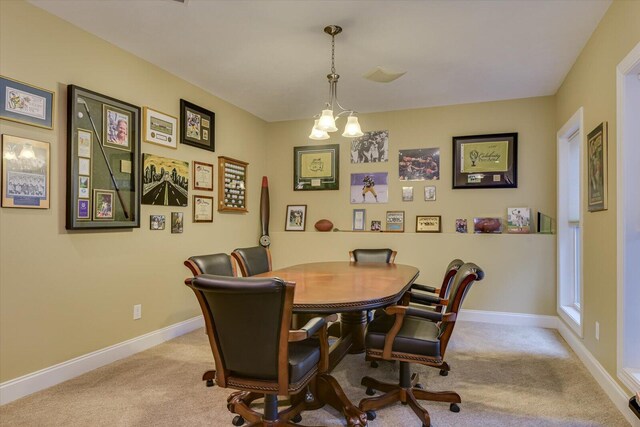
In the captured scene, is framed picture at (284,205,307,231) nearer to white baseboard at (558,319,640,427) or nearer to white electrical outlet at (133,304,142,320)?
white electrical outlet at (133,304,142,320)

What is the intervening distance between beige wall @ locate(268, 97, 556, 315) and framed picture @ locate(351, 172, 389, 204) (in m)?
0.08

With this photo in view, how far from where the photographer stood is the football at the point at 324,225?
4.98 m

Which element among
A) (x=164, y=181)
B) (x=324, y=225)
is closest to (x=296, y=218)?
(x=324, y=225)

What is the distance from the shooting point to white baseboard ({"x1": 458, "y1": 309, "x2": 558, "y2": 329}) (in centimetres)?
410

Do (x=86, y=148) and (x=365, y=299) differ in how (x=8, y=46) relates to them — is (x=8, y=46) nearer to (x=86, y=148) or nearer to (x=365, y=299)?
(x=86, y=148)

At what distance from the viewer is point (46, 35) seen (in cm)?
260

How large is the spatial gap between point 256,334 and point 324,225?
11.2 feet

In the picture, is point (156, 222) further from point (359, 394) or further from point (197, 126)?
point (359, 394)

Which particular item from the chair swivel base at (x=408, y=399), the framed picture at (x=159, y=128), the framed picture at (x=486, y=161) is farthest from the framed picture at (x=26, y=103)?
the framed picture at (x=486, y=161)

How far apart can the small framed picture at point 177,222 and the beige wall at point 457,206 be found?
5.26ft

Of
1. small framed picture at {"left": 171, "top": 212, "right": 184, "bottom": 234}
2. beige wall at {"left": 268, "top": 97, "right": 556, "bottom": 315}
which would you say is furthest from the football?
small framed picture at {"left": 171, "top": 212, "right": 184, "bottom": 234}

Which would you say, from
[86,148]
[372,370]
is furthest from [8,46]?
[372,370]

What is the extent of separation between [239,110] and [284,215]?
1.51m

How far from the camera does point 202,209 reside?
407cm
